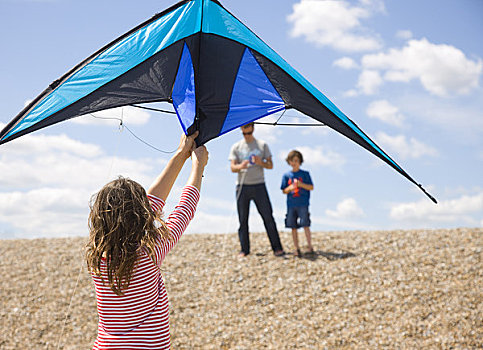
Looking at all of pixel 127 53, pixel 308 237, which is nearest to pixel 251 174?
pixel 308 237

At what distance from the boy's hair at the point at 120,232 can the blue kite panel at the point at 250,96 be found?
54.9 inches

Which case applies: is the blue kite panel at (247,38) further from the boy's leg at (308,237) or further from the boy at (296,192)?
the boy's leg at (308,237)

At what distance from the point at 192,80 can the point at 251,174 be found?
3136 millimetres

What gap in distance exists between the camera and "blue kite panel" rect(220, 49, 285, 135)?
3014mm

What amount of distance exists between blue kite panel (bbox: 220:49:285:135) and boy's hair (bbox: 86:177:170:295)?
139cm

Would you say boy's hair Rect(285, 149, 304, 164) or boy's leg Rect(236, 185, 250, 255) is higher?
boy's hair Rect(285, 149, 304, 164)

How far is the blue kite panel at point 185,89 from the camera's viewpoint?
2898 millimetres

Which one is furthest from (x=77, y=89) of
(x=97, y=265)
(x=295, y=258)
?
(x=295, y=258)

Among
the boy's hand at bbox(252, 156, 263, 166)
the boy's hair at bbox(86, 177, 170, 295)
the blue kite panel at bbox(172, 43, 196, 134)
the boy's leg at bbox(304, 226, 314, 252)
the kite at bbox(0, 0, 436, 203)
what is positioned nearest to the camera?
the boy's hair at bbox(86, 177, 170, 295)

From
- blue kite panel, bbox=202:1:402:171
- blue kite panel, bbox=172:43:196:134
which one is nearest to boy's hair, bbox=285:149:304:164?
blue kite panel, bbox=202:1:402:171

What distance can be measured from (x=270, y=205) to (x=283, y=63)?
3304mm

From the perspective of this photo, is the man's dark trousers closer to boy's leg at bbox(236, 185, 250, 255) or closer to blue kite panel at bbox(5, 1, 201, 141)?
boy's leg at bbox(236, 185, 250, 255)

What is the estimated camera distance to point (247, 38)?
9.62 ft

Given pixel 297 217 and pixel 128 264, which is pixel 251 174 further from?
pixel 128 264
